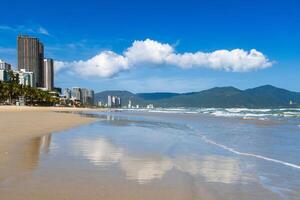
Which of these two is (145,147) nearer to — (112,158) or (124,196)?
(112,158)

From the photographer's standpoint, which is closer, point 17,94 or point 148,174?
point 148,174

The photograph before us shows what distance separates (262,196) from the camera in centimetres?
764

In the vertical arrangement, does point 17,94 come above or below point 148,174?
above

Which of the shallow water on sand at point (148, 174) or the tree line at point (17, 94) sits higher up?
the tree line at point (17, 94)

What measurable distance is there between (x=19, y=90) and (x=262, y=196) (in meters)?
127

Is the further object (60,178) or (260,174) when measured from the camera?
(260,174)

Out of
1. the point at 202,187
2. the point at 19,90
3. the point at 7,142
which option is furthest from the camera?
the point at 19,90

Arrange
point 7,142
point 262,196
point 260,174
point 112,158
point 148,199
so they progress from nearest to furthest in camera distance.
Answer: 1. point 148,199
2. point 262,196
3. point 260,174
4. point 112,158
5. point 7,142

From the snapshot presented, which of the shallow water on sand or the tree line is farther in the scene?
the tree line

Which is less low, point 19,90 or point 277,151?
point 19,90

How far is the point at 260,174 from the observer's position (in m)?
10.1

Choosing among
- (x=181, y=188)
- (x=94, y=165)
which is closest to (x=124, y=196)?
(x=181, y=188)

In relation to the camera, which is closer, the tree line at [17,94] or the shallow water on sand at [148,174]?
the shallow water on sand at [148,174]

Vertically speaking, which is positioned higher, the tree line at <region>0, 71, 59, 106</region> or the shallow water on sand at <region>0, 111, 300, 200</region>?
the tree line at <region>0, 71, 59, 106</region>
